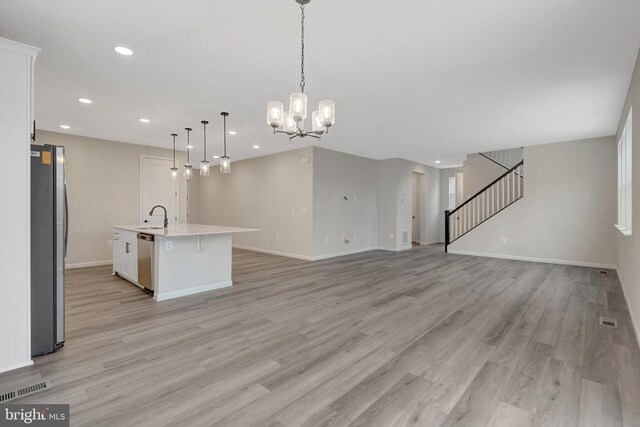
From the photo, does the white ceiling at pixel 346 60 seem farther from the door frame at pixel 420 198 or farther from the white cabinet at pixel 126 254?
the door frame at pixel 420 198

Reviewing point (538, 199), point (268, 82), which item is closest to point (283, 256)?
point (268, 82)

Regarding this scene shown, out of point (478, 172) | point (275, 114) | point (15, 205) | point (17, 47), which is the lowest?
point (15, 205)

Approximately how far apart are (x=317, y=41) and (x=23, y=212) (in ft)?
9.08

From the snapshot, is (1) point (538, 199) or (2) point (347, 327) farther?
(1) point (538, 199)

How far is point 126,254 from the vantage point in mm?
4918

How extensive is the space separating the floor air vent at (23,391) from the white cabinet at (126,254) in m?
2.70

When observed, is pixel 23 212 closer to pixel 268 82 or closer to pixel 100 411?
pixel 100 411

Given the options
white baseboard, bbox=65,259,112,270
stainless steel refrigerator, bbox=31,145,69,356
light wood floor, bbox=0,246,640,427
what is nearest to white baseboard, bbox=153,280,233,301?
light wood floor, bbox=0,246,640,427

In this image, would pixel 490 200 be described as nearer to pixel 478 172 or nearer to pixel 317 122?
pixel 478 172

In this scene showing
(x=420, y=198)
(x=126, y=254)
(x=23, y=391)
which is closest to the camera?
(x=23, y=391)

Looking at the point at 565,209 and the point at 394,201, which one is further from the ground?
the point at 394,201

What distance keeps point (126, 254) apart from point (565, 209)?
28.1 ft

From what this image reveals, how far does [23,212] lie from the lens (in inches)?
90.4

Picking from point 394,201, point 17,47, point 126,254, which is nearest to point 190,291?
point 126,254
